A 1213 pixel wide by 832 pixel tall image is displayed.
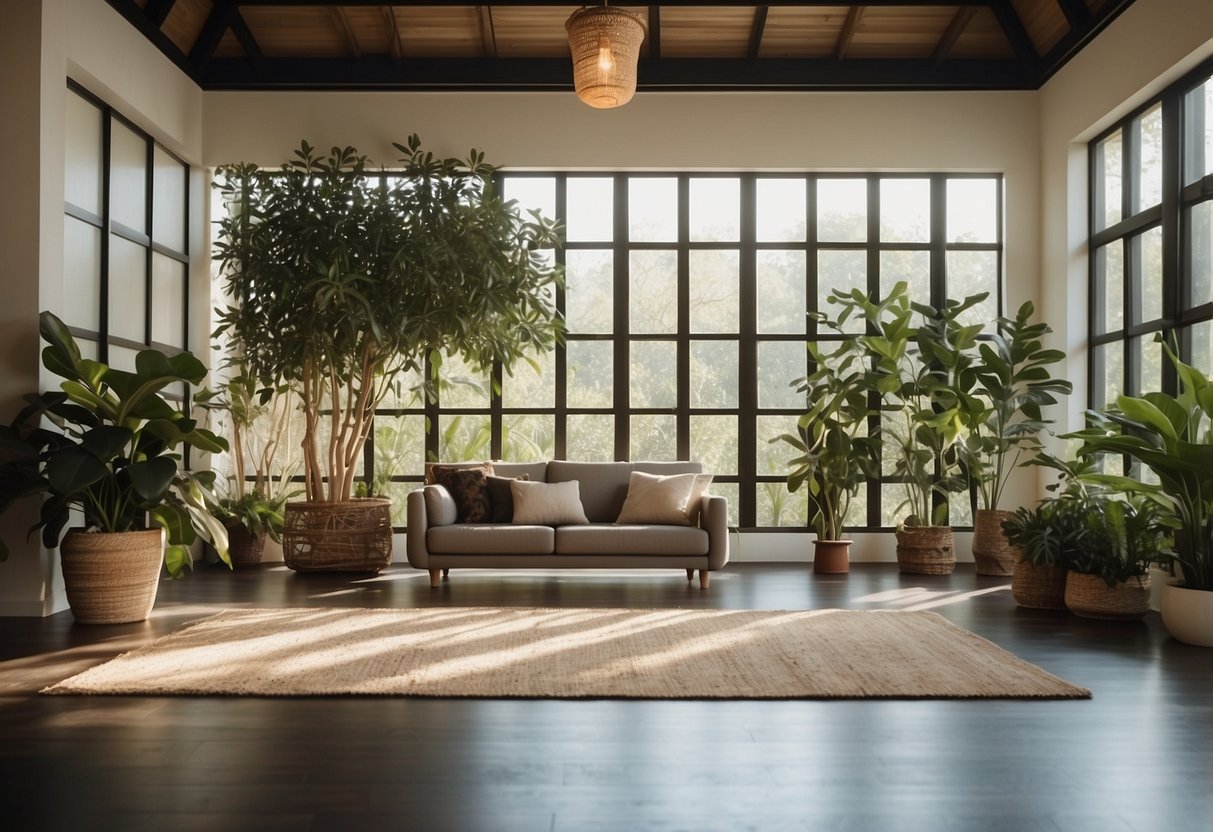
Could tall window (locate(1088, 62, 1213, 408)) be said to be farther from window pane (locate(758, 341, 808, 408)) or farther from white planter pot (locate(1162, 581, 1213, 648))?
window pane (locate(758, 341, 808, 408))

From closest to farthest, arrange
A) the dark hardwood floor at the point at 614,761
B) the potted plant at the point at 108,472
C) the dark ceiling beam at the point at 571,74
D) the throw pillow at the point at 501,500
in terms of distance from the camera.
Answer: the dark hardwood floor at the point at 614,761 < the potted plant at the point at 108,472 < the throw pillow at the point at 501,500 < the dark ceiling beam at the point at 571,74

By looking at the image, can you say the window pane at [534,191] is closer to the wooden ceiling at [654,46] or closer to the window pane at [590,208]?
the window pane at [590,208]

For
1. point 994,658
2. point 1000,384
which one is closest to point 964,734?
point 994,658

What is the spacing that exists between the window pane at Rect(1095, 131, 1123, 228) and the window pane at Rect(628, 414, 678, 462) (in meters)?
3.57

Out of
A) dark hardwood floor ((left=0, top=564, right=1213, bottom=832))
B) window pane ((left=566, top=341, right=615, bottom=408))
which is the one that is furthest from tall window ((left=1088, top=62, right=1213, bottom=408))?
window pane ((left=566, top=341, right=615, bottom=408))

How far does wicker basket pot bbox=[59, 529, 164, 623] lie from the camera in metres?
4.99

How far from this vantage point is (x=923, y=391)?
24.1 ft

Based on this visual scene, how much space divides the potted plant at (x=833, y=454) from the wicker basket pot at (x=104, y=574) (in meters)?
4.50

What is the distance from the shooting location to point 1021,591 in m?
5.58

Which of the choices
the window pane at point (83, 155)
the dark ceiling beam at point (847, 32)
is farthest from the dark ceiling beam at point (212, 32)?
the dark ceiling beam at point (847, 32)

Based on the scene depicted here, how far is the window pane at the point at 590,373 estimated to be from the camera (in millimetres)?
8070

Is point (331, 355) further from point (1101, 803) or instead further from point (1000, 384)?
point (1101, 803)

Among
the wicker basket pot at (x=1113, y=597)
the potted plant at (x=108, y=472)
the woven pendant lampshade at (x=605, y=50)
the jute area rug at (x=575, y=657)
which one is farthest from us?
the woven pendant lampshade at (x=605, y=50)

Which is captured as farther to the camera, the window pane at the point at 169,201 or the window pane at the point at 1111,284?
the window pane at the point at 169,201
